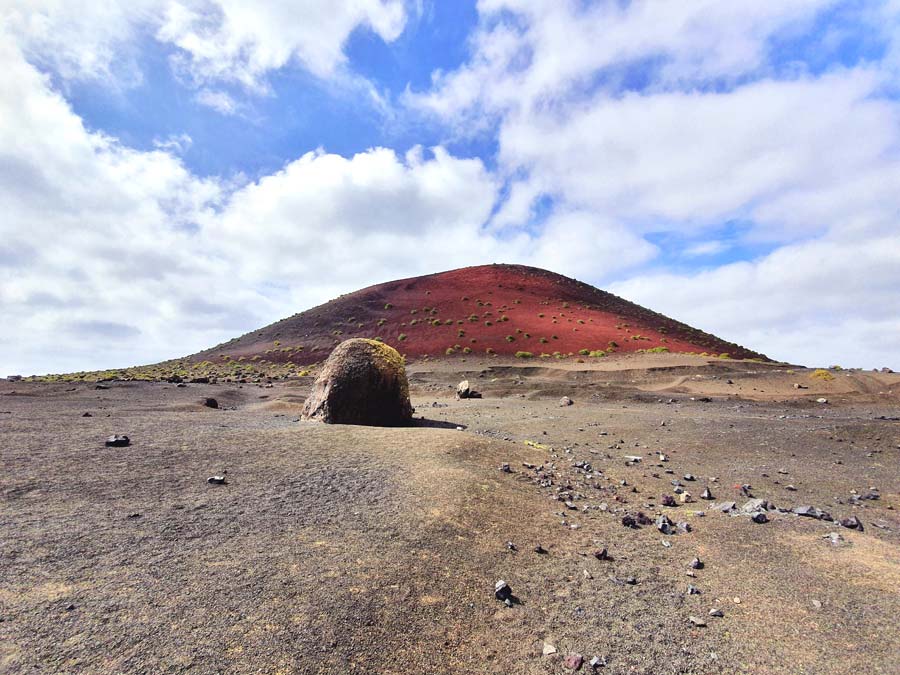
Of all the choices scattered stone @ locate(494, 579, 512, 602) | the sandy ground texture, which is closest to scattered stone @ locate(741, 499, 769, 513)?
the sandy ground texture

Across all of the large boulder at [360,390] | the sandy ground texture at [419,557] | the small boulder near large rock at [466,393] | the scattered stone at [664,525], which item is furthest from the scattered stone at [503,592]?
the small boulder near large rock at [466,393]

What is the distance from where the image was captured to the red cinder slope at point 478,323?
43531mm

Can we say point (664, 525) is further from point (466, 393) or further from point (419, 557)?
point (466, 393)

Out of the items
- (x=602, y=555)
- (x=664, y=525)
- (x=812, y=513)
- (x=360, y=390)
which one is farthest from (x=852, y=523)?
(x=360, y=390)

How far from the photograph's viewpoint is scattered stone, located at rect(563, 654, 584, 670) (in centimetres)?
307

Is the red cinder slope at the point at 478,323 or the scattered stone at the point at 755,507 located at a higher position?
the red cinder slope at the point at 478,323

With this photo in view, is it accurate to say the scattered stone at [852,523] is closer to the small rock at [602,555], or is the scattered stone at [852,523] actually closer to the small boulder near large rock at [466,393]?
the small rock at [602,555]

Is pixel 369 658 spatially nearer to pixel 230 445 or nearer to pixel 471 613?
pixel 471 613

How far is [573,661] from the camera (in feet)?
10.2

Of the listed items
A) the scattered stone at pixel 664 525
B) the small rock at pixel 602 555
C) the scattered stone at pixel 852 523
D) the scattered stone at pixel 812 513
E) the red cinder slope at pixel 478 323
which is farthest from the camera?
the red cinder slope at pixel 478 323

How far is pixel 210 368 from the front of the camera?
149ft

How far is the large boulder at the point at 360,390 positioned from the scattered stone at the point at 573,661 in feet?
29.3

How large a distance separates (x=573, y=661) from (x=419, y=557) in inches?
61.5

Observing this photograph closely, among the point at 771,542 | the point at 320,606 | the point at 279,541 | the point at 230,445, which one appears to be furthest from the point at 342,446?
the point at 771,542
